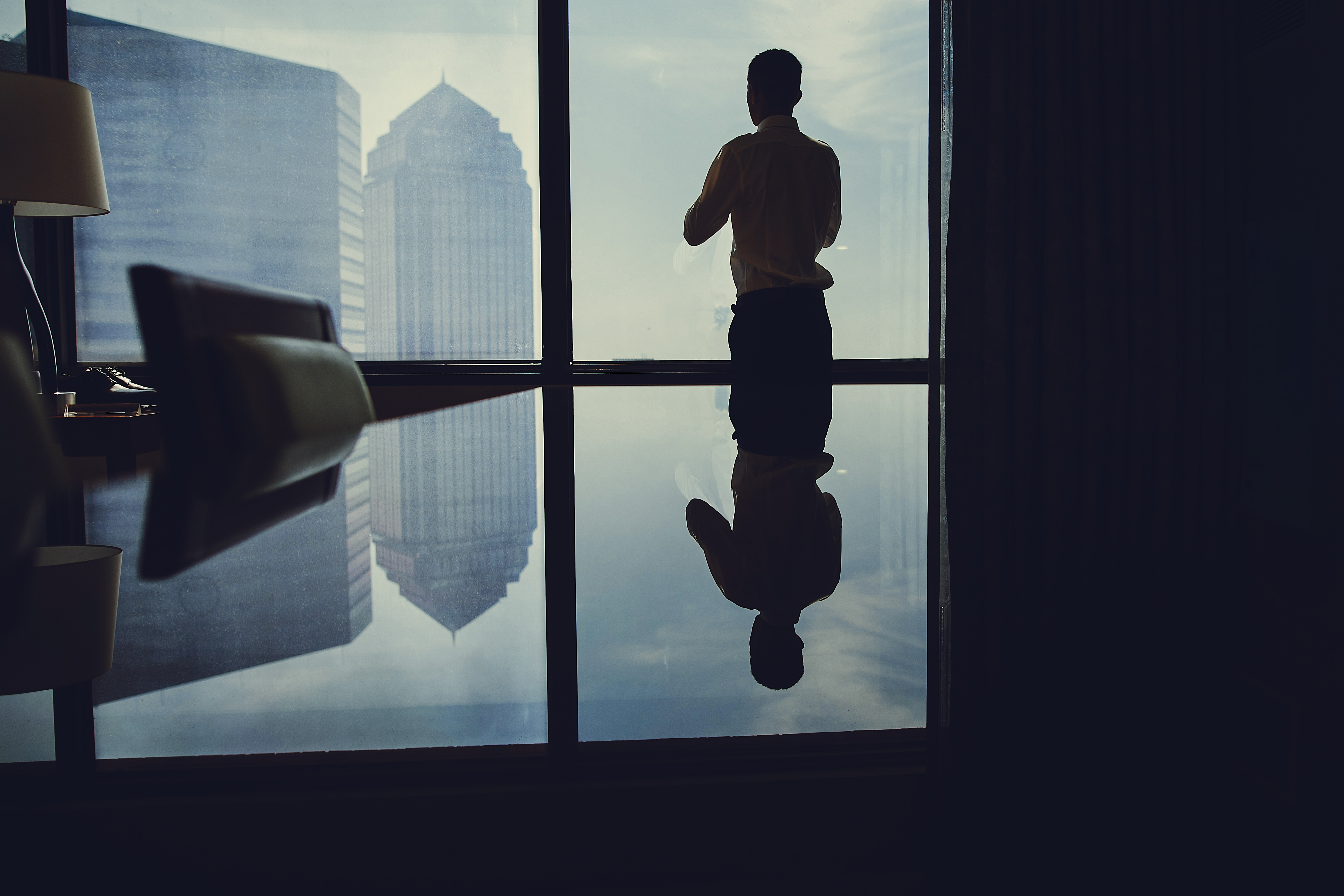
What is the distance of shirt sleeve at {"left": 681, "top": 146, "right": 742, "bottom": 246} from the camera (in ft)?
8.48

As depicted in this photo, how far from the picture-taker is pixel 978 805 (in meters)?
0.85

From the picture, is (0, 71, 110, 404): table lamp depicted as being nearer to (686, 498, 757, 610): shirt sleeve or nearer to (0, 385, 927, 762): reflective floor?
(0, 385, 927, 762): reflective floor

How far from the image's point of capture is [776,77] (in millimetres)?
2557

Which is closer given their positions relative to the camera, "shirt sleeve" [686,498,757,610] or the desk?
"shirt sleeve" [686,498,757,610]

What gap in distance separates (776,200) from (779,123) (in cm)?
28

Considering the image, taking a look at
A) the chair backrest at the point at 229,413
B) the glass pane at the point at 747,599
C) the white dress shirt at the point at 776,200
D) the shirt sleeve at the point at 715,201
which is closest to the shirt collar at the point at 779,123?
the white dress shirt at the point at 776,200

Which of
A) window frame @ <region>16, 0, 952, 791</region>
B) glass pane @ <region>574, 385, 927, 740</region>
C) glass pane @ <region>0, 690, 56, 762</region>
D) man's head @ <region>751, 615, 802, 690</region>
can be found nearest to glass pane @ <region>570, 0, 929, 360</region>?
window frame @ <region>16, 0, 952, 791</region>

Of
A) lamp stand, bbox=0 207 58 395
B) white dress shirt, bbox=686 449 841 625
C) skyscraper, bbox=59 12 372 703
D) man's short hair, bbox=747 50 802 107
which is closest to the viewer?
white dress shirt, bbox=686 449 841 625

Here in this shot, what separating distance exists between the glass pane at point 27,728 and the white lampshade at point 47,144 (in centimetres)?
213

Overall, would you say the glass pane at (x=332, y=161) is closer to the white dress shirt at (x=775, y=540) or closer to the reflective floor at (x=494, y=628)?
the white dress shirt at (x=775, y=540)

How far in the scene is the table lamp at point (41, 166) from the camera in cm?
197

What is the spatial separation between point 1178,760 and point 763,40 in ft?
15.0

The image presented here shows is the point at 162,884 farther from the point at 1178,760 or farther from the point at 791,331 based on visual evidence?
the point at 791,331

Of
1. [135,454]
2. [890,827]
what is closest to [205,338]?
[890,827]
